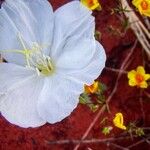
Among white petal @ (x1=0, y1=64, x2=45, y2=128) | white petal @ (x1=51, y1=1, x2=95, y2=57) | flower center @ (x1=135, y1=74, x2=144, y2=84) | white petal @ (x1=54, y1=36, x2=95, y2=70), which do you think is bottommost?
flower center @ (x1=135, y1=74, x2=144, y2=84)

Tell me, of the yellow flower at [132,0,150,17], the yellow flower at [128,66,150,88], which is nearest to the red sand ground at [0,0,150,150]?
the yellow flower at [128,66,150,88]

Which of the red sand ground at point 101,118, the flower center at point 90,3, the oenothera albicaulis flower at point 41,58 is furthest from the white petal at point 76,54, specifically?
the red sand ground at point 101,118

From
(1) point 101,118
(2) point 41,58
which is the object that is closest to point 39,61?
(2) point 41,58

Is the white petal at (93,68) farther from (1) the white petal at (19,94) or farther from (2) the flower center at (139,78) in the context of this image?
(2) the flower center at (139,78)

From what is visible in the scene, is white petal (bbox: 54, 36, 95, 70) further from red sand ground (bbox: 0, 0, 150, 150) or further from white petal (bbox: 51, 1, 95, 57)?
red sand ground (bbox: 0, 0, 150, 150)

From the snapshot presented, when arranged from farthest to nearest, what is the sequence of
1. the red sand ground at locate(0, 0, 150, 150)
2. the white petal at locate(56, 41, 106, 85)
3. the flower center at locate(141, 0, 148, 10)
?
1. the red sand ground at locate(0, 0, 150, 150)
2. the flower center at locate(141, 0, 148, 10)
3. the white petal at locate(56, 41, 106, 85)

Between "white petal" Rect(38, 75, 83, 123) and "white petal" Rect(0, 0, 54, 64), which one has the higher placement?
"white petal" Rect(0, 0, 54, 64)

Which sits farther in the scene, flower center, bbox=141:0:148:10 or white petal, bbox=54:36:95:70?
flower center, bbox=141:0:148:10

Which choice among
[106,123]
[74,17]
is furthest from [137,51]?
[74,17]
